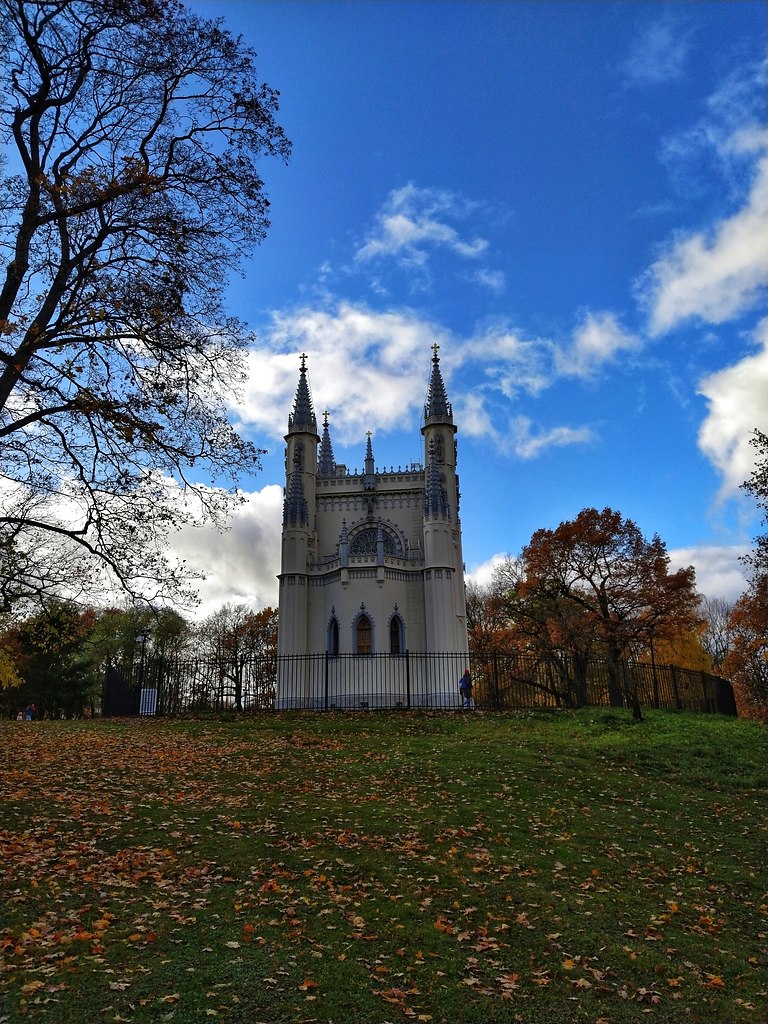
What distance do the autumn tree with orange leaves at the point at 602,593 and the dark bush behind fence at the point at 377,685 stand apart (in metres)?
1.29

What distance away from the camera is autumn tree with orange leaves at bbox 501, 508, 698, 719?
30781 mm

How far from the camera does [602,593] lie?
3262 cm

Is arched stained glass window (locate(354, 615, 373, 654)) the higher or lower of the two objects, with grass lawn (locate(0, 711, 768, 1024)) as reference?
higher

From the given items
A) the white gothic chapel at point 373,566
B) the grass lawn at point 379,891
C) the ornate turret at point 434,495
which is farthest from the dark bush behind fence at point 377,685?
the grass lawn at point 379,891

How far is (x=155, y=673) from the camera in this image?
1107 inches

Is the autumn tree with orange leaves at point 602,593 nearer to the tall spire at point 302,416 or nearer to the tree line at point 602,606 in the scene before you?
A: the tree line at point 602,606

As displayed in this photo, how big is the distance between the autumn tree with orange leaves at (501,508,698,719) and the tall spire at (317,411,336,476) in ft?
47.5

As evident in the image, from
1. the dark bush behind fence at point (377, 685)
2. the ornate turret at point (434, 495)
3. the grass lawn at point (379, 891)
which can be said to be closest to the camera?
the grass lawn at point (379, 891)

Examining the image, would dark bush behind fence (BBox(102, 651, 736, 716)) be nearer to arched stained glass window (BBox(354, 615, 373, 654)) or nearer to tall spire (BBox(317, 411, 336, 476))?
arched stained glass window (BBox(354, 615, 373, 654))

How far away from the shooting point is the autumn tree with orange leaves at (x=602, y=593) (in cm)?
3078

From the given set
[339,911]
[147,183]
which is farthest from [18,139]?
[339,911]

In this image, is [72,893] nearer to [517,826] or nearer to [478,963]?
[478,963]

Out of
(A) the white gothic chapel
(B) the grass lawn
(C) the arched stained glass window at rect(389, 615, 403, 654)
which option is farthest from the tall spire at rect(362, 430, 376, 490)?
(B) the grass lawn

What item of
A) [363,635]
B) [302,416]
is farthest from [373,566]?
[302,416]
